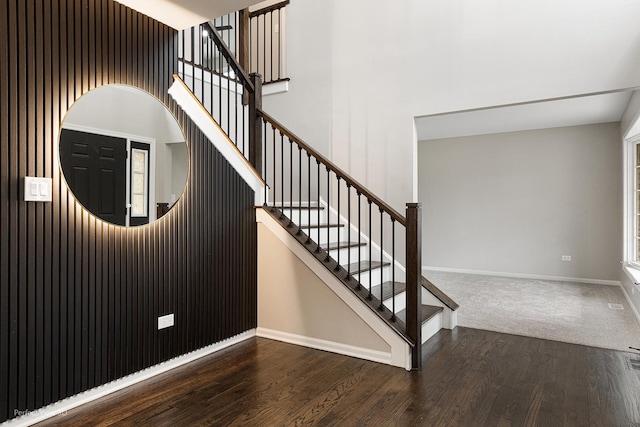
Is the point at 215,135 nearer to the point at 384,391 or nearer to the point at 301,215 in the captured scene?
the point at 301,215

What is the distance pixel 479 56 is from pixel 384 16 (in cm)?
113

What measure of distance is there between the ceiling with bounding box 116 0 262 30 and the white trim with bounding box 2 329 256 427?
7.64 ft

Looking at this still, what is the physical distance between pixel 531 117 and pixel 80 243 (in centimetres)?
581

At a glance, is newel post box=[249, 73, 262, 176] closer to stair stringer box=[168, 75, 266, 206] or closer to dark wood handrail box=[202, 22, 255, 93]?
dark wood handrail box=[202, 22, 255, 93]

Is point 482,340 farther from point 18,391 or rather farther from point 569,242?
point 569,242

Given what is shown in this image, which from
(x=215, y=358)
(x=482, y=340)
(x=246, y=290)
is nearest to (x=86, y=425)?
(x=215, y=358)

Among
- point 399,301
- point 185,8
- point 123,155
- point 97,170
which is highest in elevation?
point 185,8

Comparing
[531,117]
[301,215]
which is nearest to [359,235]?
[301,215]

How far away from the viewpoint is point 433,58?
4.02 m

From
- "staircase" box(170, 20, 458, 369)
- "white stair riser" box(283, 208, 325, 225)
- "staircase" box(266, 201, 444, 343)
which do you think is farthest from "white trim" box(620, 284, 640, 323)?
"white stair riser" box(283, 208, 325, 225)

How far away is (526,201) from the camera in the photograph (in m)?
6.86

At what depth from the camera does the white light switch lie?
6.87 ft

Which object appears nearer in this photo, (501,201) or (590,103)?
(590,103)

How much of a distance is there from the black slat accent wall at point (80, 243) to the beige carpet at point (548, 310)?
273cm
